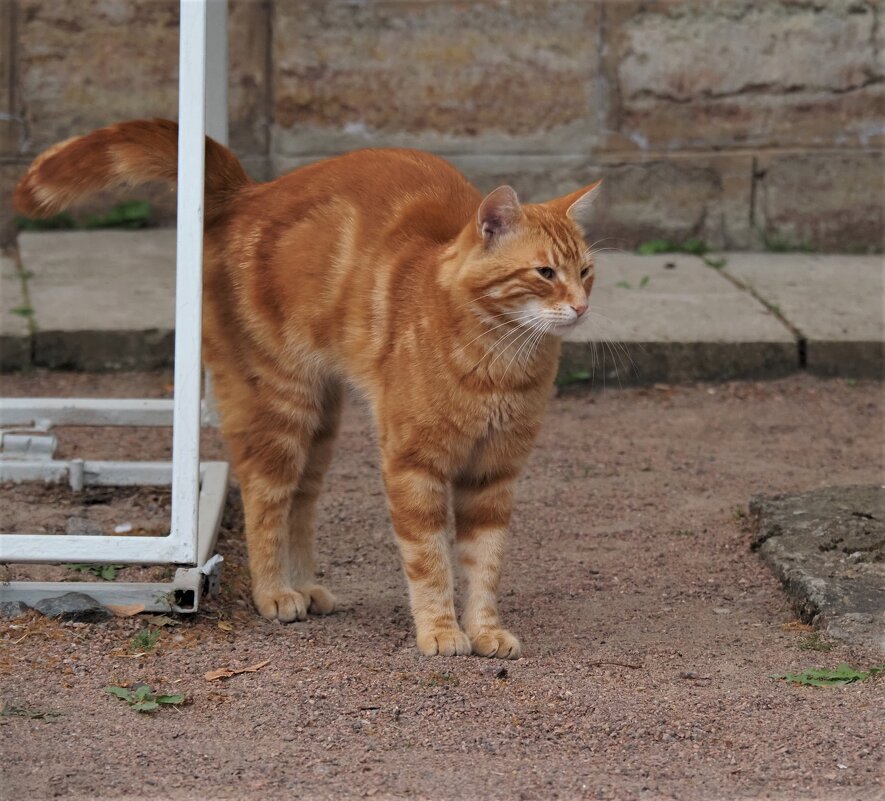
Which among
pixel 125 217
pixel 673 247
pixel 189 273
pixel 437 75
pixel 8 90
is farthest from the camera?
pixel 673 247

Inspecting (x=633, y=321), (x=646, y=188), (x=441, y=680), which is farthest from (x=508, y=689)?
(x=646, y=188)

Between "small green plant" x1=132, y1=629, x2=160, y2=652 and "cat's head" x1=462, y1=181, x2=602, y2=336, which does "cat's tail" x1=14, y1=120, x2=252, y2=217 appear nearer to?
"cat's head" x1=462, y1=181, x2=602, y2=336

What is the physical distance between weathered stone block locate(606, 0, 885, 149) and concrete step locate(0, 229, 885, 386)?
86cm

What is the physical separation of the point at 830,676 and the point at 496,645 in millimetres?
773

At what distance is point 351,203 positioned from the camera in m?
3.49

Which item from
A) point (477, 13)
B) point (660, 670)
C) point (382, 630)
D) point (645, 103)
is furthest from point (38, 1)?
point (660, 670)

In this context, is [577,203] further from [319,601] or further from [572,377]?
[572,377]

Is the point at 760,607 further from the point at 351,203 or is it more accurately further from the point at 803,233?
the point at 803,233

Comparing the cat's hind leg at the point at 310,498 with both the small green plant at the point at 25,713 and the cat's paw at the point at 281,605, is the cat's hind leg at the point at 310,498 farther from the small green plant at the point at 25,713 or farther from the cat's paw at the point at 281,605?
the small green plant at the point at 25,713

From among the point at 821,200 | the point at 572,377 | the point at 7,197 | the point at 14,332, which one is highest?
the point at 821,200

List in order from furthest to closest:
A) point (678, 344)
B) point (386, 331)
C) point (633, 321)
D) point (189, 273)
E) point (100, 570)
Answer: point (633, 321) → point (678, 344) → point (100, 570) → point (386, 331) → point (189, 273)

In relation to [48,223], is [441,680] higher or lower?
lower

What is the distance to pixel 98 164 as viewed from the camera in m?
3.40

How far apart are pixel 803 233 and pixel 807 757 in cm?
479
